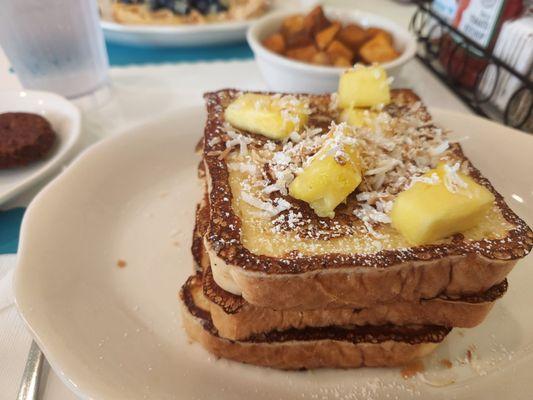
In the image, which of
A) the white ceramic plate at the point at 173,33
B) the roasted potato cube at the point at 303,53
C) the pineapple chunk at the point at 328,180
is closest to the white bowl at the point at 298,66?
the roasted potato cube at the point at 303,53

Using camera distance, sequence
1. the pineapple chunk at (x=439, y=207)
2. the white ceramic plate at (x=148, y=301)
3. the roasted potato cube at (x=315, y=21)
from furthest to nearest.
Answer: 1. the roasted potato cube at (x=315, y=21)
2. the white ceramic plate at (x=148, y=301)
3. the pineapple chunk at (x=439, y=207)

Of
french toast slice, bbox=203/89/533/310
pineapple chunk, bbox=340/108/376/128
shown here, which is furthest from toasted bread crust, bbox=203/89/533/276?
pineapple chunk, bbox=340/108/376/128

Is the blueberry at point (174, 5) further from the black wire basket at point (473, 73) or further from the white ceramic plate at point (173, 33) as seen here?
the black wire basket at point (473, 73)

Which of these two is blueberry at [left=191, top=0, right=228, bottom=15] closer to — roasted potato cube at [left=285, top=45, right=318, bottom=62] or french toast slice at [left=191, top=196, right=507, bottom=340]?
roasted potato cube at [left=285, top=45, right=318, bottom=62]

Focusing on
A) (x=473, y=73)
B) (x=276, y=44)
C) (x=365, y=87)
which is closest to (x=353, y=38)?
(x=276, y=44)

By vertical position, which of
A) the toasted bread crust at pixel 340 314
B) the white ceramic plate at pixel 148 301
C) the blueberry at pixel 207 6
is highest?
the blueberry at pixel 207 6

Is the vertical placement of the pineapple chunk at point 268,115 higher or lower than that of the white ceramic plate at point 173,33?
higher
